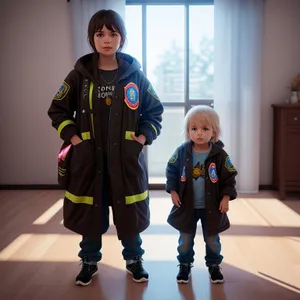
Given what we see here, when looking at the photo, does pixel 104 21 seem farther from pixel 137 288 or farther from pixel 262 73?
pixel 262 73

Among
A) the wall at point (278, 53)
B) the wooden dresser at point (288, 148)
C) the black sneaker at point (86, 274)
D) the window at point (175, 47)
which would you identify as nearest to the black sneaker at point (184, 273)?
the black sneaker at point (86, 274)

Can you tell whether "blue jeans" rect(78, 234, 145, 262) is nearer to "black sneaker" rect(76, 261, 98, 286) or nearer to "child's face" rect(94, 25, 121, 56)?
"black sneaker" rect(76, 261, 98, 286)

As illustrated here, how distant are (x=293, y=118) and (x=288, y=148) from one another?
0.28 m

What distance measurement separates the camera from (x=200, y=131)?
2.04m

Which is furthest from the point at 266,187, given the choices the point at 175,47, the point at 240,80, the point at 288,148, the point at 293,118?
the point at 175,47

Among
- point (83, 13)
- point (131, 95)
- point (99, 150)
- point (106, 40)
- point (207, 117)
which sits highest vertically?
point (83, 13)

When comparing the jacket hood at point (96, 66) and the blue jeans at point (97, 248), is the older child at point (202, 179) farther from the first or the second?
the jacket hood at point (96, 66)

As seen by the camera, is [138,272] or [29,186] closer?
[138,272]

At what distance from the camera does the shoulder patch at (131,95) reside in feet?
6.64

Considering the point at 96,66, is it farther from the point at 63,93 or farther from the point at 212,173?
the point at 212,173

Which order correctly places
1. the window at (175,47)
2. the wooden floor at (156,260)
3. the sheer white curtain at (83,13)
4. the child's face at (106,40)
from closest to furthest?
the child's face at (106,40), the wooden floor at (156,260), the sheer white curtain at (83,13), the window at (175,47)

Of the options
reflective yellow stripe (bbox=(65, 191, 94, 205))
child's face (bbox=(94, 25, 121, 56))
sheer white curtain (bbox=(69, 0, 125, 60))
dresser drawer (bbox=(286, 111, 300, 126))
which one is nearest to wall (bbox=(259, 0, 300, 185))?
dresser drawer (bbox=(286, 111, 300, 126))

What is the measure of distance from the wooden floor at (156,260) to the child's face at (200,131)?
0.70 meters

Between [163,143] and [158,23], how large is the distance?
1.26 meters
